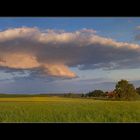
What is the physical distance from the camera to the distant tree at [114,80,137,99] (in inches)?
168

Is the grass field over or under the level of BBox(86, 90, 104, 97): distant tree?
under

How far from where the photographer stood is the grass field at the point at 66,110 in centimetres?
408

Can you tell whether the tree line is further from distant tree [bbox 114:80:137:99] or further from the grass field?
the grass field

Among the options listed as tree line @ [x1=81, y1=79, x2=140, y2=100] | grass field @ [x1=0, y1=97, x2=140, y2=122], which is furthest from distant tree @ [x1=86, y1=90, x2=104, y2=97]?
grass field @ [x1=0, y1=97, x2=140, y2=122]

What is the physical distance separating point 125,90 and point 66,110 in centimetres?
77

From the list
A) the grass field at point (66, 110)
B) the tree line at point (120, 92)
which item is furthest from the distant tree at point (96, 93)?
the grass field at point (66, 110)

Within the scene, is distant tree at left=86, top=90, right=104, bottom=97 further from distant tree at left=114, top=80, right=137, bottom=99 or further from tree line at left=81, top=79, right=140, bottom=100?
distant tree at left=114, top=80, right=137, bottom=99

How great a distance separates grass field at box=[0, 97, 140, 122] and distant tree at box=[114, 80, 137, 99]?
11 centimetres

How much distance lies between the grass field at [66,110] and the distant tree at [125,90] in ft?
0.35

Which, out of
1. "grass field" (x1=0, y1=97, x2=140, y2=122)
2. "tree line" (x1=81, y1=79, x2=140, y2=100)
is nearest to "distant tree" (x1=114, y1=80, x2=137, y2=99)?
"tree line" (x1=81, y1=79, x2=140, y2=100)

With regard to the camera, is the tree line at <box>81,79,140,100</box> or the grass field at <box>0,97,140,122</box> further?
the tree line at <box>81,79,140,100</box>

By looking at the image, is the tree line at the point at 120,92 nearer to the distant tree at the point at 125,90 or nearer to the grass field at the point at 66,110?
the distant tree at the point at 125,90
